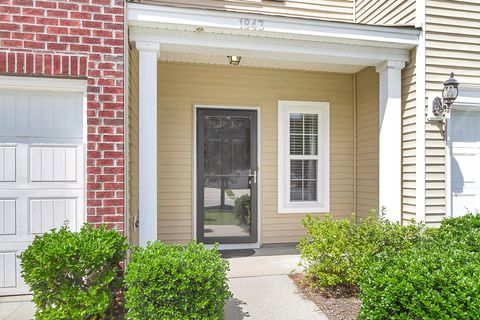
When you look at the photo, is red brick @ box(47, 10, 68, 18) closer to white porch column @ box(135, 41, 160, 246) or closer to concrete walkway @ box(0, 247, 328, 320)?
white porch column @ box(135, 41, 160, 246)

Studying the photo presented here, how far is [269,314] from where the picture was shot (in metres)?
3.03

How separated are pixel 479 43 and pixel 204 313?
480 centimetres

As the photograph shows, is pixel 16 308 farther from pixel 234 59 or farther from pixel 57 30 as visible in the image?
pixel 234 59

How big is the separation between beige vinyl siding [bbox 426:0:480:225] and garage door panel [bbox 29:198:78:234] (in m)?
4.14

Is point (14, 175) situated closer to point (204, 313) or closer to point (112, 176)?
point (112, 176)

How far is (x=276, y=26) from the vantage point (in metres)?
3.78

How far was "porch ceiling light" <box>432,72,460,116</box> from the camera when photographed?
397 centimetres

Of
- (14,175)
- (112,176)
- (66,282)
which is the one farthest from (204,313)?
(14,175)

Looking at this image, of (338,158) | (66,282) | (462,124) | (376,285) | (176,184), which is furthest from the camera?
(338,158)

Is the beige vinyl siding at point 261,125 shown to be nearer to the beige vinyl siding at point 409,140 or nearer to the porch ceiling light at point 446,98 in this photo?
the beige vinyl siding at point 409,140

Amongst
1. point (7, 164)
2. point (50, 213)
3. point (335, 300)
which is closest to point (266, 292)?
point (335, 300)

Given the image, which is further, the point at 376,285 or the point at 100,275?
the point at 100,275

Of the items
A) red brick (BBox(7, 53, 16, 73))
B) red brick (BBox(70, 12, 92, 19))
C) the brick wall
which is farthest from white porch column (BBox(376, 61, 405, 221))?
red brick (BBox(7, 53, 16, 73))

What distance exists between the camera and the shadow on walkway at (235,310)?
2.98m
